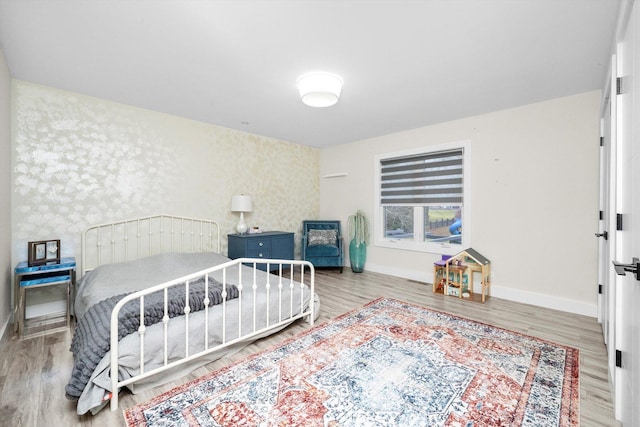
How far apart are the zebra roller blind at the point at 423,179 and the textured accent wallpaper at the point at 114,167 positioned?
80.3 inches

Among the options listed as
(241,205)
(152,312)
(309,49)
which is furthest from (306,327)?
(309,49)

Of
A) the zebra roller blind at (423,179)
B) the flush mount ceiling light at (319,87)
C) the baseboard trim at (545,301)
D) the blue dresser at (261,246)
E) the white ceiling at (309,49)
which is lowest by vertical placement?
the baseboard trim at (545,301)

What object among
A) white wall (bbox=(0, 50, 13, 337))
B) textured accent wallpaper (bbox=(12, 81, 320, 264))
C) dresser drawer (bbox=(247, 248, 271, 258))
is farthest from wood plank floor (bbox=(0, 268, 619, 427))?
textured accent wallpaper (bbox=(12, 81, 320, 264))

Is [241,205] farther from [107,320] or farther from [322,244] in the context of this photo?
[107,320]

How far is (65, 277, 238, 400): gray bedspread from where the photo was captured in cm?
154

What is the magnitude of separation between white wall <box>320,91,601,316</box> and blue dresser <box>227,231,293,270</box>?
2.25 meters

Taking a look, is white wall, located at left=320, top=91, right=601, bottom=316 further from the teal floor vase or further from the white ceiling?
the teal floor vase

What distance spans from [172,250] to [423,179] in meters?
3.67

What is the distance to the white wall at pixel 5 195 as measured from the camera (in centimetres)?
228

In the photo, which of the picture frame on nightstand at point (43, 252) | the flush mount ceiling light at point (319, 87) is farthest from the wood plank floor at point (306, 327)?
the flush mount ceiling light at point (319, 87)

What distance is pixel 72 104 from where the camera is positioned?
2.93 meters

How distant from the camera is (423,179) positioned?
4.19 metres

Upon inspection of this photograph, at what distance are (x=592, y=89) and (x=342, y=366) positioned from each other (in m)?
3.61

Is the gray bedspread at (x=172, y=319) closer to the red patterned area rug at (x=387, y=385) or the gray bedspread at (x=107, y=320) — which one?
the gray bedspread at (x=107, y=320)
